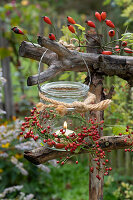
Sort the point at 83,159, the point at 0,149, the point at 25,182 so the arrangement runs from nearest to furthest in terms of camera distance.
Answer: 1. the point at 0,149
2. the point at 25,182
3. the point at 83,159

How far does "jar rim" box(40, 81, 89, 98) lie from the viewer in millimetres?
1343

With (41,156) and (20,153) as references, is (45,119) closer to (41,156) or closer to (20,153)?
(41,156)

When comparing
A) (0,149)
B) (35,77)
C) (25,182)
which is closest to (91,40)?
(35,77)

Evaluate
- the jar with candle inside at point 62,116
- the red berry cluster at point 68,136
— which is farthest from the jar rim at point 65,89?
the red berry cluster at point 68,136

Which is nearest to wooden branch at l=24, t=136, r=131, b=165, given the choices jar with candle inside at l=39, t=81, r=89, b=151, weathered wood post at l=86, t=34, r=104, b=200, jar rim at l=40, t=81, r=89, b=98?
jar with candle inside at l=39, t=81, r=89, b=151

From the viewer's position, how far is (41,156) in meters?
1.44

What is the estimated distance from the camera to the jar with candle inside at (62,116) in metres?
1.30

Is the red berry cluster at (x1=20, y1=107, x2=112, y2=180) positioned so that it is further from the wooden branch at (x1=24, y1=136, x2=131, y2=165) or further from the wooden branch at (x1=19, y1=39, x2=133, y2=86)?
the wooden branch at (x1=19, y1=39, x2=133, y2=86)

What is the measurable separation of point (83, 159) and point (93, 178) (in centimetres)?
216

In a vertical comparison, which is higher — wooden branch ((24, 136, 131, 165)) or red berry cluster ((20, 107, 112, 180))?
red berry cluster ((20, 107, 112, 180))

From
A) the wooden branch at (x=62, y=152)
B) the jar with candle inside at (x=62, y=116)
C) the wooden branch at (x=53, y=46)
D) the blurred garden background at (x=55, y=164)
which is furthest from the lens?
the blurred garden background at (x=55, y=164)

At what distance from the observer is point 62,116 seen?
1324 millimetres

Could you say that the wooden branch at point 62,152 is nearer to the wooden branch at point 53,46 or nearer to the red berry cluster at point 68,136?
the red berry cluster at point 68,136

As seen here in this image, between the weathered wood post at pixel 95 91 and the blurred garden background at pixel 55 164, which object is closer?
the weathered wood post at pixel 95 91
